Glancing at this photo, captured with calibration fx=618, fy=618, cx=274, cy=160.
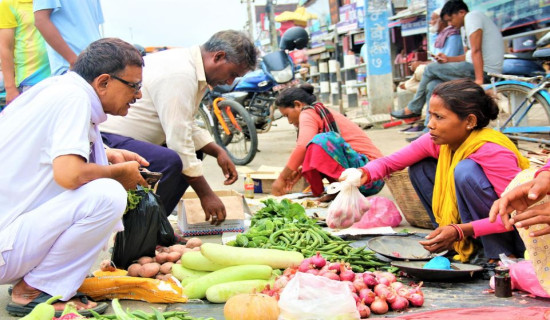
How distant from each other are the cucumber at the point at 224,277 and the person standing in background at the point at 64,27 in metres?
2.04

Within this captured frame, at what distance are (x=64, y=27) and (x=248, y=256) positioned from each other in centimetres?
231

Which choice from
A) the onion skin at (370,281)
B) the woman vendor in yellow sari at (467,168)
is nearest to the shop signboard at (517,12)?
the woman vendor in yellow sari at (467,168)

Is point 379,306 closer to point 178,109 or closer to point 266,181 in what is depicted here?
point 178,109

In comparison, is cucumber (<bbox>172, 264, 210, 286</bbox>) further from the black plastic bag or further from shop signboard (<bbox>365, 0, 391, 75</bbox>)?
shop signboard (<bbox>365, 0, 391, 75</bbox>)

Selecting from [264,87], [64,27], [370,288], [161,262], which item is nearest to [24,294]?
[161,262]

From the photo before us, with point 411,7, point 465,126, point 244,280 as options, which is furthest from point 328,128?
point 411,7

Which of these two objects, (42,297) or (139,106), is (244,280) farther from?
(139,106)

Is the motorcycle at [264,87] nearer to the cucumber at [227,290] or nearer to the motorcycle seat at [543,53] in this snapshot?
the motorcycle seat at [543,53]

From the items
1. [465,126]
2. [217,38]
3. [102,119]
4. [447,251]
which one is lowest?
[447,251]

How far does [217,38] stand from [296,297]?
2.30 m

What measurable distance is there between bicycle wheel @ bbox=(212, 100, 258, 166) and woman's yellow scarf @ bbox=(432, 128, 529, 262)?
15.0ft

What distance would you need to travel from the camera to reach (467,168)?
336 cm

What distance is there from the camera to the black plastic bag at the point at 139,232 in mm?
3443

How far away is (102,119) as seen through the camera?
10.00ft
